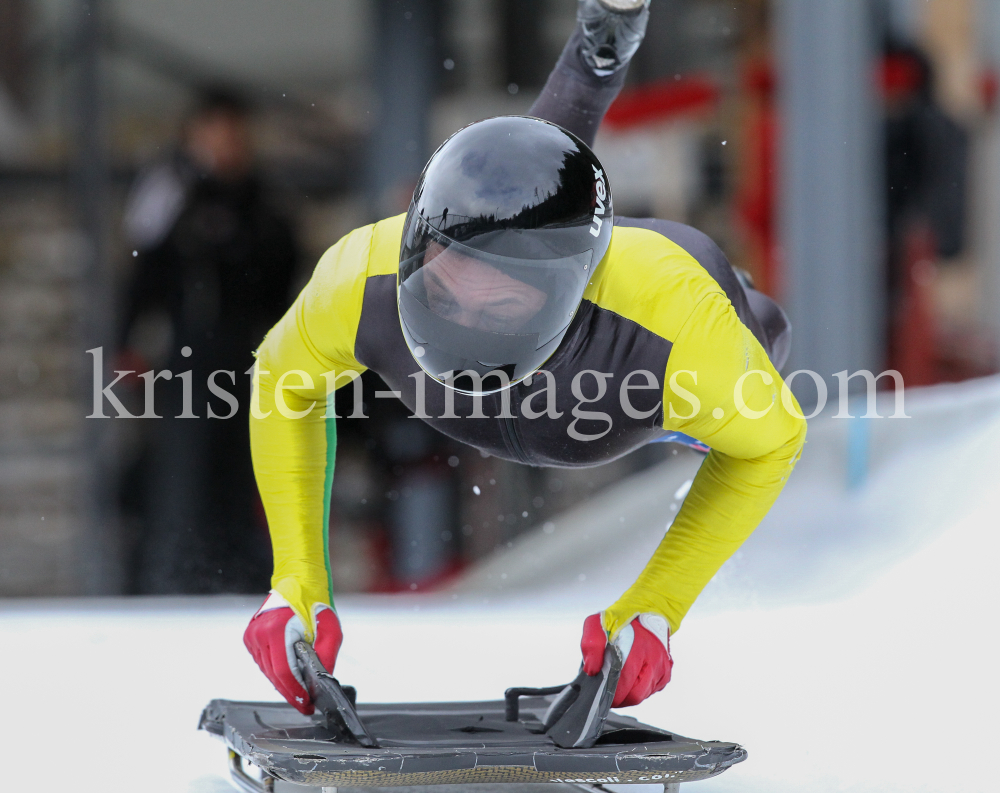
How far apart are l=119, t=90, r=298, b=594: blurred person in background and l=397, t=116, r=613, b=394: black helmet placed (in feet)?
6.83

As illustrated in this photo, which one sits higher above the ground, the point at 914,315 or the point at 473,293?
the point at 914,315

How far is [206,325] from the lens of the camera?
375 centimetres

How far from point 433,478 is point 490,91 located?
2.25 m

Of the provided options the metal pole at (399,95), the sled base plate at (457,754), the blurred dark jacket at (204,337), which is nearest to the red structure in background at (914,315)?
the metal pole at (399,95)

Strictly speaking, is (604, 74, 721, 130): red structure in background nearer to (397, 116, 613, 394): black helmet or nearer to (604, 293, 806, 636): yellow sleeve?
(604, 293, 806, 636): yellow sleeve

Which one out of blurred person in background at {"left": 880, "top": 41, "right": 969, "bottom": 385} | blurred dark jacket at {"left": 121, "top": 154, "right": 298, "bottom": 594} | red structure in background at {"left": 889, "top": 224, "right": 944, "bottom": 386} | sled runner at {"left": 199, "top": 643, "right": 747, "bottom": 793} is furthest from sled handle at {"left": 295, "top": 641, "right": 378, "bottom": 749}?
red structure in background at {"left": 889, "top": 224, "right": 944, "bottom": 386}

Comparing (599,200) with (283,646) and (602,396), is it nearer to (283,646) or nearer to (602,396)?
(602,396)

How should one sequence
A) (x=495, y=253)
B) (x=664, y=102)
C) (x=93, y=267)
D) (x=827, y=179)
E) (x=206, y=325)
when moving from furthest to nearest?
(x=664, y=102), (x=93, y=267), (x=827, y=179), (x=206, y=325), (x=495, y=253)

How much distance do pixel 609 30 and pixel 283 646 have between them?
3.89 feet

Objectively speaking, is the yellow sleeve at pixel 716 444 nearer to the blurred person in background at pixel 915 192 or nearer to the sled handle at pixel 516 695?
the sled handle at pixel 516 695

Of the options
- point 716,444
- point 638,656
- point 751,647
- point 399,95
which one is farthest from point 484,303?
point 399,95

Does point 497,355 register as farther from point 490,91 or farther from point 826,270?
point 490,91

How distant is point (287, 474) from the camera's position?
167cm

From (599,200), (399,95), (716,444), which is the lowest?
(716,444)
